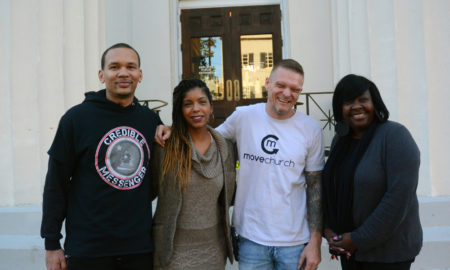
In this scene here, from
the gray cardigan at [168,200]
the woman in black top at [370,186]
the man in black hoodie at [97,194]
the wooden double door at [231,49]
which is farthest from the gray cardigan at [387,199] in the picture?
the wooden double door at [231,49]

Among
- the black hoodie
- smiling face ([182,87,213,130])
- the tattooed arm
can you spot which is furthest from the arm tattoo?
the black hoodie

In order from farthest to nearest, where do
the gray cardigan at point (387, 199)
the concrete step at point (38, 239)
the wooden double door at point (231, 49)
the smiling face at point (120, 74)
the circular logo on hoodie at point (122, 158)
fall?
the wooden double door at point (231, 49), the concrete step at point (38, 239), the smiling face at point (120, 74), the circular logo on hoodie at point (122, 158), the gray cardigan at point (387, 199)

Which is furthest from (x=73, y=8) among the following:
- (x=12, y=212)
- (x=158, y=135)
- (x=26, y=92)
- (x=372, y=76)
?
(x=372, y=76)

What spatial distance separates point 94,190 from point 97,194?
3 centimetres

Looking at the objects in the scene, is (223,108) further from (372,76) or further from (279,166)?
(279,166)

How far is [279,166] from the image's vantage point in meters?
2.04

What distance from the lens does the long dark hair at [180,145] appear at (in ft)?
6.16

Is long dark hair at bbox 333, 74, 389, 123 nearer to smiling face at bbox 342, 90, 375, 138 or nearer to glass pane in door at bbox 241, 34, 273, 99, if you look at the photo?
smiling face at bbox 342, 90, 375, 138

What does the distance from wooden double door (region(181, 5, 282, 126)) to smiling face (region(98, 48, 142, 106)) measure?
15.0 ft

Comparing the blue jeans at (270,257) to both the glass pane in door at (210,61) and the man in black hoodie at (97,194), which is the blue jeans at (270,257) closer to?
the man in black hoodie at (97,194)

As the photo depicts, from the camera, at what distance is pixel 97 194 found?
70.8 inches

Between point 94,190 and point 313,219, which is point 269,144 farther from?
point 94,190

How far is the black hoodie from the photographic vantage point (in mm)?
1790

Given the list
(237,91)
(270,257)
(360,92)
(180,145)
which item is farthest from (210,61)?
(270,257)
